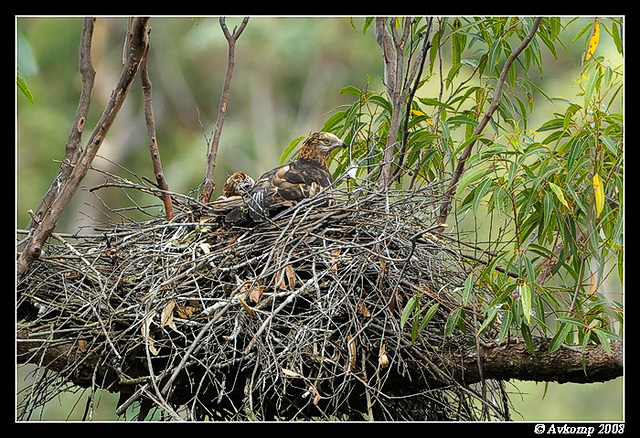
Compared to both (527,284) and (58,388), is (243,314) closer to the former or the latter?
(58,388)

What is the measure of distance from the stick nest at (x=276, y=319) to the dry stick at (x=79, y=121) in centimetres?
22

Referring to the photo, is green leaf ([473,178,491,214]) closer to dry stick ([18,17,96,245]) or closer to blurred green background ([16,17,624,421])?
dry stick ([18,17,96,245])

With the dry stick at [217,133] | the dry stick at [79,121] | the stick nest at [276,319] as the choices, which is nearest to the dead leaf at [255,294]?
the stick nest at [276,319]

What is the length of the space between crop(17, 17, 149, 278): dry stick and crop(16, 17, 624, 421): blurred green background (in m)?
9.17

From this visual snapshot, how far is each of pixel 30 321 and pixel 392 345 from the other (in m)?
1.43

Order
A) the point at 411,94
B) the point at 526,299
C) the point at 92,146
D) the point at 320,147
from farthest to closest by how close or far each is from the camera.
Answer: the point at 320,147 < the point at 411,94 < the point at 92,146 < the point at 526,299

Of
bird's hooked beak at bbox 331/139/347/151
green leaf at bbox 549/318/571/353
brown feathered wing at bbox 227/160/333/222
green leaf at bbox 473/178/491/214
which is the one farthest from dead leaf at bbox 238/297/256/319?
bird's hooked beak at bbox 331/139/347/151

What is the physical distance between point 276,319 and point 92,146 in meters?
0.94

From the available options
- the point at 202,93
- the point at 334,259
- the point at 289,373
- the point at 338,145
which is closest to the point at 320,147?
the point at 338,145

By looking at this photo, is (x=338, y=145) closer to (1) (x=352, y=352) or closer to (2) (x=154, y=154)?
(2) (x=154, y=154)

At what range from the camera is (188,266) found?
280 centimetres

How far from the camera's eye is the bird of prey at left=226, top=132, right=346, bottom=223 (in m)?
3.06

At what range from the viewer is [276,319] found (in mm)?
2541

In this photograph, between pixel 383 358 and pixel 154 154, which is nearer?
pixel 383 358
